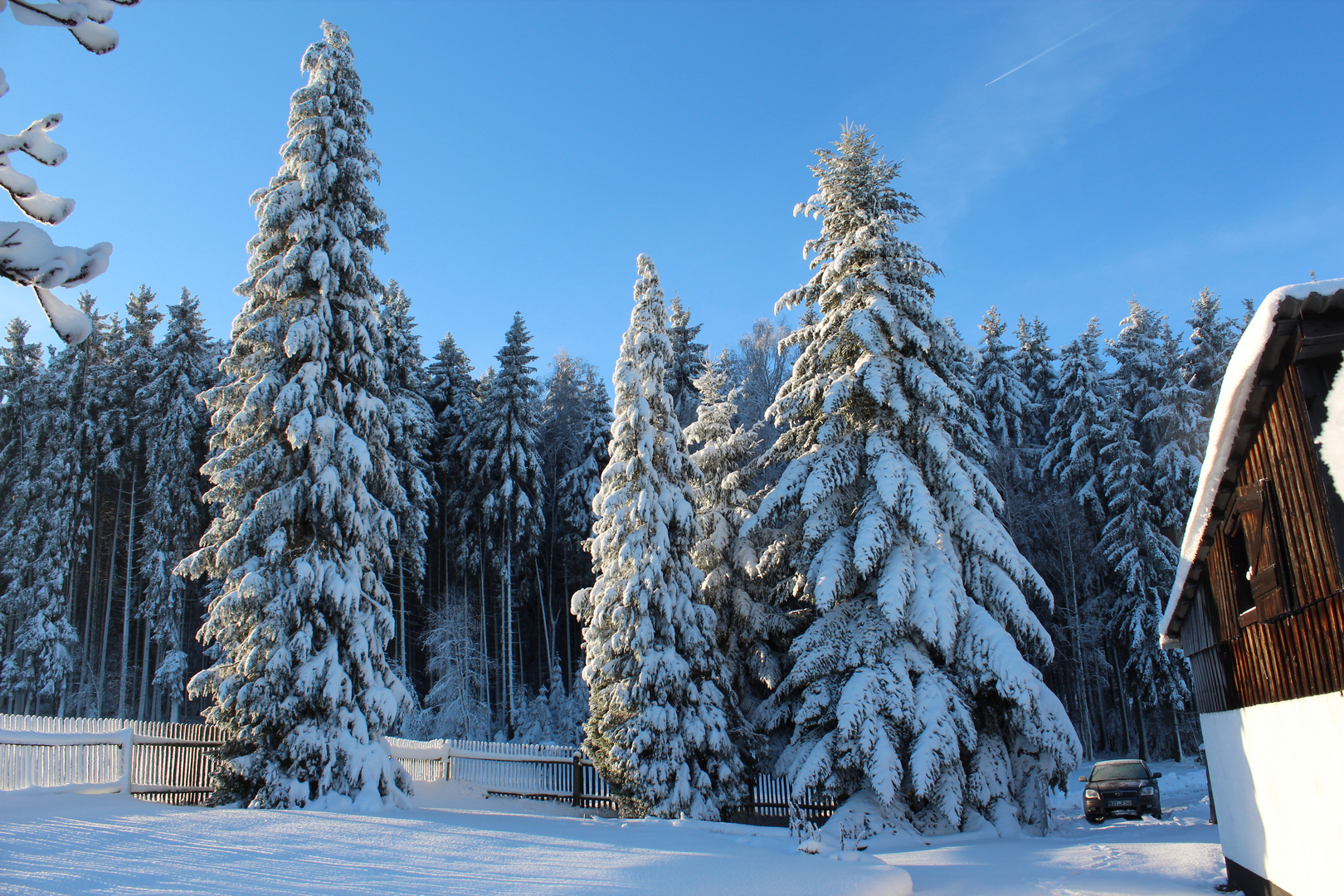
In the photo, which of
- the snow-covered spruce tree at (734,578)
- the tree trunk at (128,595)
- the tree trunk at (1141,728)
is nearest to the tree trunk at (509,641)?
the snow-covered spruce tree at (734,578)

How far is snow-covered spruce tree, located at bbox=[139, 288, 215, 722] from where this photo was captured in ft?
90.4

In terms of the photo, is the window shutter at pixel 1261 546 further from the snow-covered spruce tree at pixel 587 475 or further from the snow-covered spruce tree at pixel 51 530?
the snow-covered spruce tree at pixel 51 530

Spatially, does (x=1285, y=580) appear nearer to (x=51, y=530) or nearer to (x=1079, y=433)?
(x=1079, y=433)

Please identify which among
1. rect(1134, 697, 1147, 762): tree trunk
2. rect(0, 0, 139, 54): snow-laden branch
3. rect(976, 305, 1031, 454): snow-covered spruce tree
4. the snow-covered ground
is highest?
rect(976, 305, 1031, 454): snow-covered spruce tree

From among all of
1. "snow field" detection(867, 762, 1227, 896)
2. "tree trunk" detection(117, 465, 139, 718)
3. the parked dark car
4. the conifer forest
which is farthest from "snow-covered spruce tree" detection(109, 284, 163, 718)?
the parked dark car

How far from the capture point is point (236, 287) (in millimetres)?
15789

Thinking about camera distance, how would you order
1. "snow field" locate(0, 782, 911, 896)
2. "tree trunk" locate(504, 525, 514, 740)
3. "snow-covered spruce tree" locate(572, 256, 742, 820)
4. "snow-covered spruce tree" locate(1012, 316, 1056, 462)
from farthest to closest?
1. "snow-covered spruce tree" locate(1012, 316, 1056, 462)
2. "tree trunk" locate(504, 525, 514, 740)
3. "snow-covered spruce tree" locate(572, 256, 742, 820)
4. "snow field" locate(0, 782, 911, 896)

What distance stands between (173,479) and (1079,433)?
115 ft

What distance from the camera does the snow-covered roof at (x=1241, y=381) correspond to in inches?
257

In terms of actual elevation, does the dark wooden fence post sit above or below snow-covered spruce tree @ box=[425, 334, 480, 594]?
below

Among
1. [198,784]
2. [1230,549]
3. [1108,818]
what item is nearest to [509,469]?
[198,784]

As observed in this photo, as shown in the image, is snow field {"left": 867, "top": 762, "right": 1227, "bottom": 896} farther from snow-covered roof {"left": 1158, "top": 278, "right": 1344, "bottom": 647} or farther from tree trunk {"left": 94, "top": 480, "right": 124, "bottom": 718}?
tree trunk {"left": 94, "top": 480, "right": 124, "bottom": 718}

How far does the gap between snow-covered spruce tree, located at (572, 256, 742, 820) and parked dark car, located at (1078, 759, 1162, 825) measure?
8.30 metres

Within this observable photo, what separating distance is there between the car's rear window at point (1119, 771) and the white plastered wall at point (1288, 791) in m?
8.50
